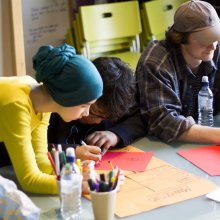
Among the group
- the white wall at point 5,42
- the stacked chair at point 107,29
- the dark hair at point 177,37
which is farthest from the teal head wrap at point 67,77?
the stacked chair at point 107,29

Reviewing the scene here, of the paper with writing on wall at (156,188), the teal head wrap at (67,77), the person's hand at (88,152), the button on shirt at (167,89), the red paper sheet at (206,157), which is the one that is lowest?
the red paper sheet at (206,157)

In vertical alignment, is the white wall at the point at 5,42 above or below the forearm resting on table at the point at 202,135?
above

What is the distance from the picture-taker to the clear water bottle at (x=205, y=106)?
1.93 m

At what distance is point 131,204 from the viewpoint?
1.25 meters

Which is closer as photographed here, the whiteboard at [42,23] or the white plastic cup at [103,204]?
the white plastic cup at [103,204]

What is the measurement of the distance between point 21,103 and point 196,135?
722 mm

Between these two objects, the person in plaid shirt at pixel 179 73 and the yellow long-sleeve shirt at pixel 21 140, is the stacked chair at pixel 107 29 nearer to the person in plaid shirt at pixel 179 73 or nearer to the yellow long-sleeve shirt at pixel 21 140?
the person in plaid shirt at pixel 179 73

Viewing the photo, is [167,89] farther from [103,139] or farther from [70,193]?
[70,193]

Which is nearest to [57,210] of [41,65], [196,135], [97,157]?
[97,157]

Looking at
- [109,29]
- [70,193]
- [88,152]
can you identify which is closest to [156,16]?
[109,29]

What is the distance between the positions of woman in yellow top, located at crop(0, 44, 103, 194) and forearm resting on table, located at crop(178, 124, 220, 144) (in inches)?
20.7

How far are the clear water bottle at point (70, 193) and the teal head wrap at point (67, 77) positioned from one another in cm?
22

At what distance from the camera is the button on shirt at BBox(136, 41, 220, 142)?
1741 mm

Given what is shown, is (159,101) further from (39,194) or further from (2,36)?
(2,36)
